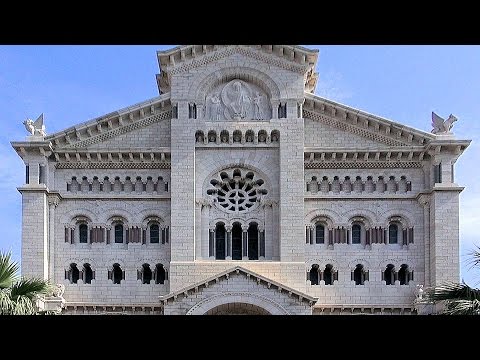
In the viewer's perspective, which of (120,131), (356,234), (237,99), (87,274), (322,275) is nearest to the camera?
(322,275)

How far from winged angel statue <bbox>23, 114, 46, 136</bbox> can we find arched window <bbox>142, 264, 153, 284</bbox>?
23.8ft

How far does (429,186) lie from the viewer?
3991cm

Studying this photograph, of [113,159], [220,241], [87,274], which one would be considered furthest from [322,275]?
[113,159]

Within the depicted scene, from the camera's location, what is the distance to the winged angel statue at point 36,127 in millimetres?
40156

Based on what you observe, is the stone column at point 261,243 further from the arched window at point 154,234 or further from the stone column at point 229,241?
the arched window at point 154,234

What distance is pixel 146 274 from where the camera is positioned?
131ft

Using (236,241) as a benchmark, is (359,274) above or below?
below

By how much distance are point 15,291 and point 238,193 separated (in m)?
19.9

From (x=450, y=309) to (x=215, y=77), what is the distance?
22977 mm

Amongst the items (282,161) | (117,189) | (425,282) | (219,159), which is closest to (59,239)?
(117,189)

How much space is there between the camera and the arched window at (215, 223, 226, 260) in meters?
39.8

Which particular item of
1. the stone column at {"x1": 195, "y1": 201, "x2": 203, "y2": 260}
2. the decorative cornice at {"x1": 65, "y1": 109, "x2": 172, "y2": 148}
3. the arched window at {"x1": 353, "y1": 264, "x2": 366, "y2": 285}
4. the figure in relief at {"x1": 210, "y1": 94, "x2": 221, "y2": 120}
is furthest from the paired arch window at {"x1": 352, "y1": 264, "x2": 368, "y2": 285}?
the decorative cornice at {"x1": 65, "y1": 109, "x2": 172, "y2": 148}

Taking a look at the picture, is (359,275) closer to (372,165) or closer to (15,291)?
(372,165)

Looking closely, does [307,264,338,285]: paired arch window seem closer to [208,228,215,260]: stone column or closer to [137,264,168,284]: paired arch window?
[208,228,215,260]: stone column
